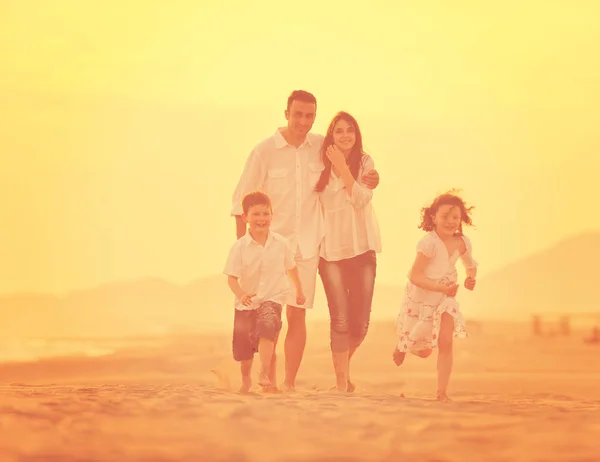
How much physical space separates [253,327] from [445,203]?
1820 mm

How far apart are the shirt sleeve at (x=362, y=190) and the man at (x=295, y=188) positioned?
60 mm

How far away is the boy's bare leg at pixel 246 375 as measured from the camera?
8.66 m

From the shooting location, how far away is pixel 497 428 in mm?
6910

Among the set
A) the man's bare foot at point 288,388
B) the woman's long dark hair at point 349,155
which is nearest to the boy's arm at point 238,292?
the man's bare foot at point 288,388

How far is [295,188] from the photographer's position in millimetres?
9234

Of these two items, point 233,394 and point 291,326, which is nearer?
point 233,394

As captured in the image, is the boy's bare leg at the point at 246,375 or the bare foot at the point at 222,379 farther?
the bare foot at the point at 222,379

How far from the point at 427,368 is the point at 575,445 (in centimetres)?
1012

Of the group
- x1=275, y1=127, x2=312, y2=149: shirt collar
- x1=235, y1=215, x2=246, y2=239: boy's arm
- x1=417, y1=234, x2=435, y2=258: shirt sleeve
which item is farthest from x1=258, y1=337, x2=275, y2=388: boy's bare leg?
x1=275, y1=127, x2=312, y2=149: shirt collar

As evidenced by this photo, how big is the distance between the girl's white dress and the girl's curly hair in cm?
11

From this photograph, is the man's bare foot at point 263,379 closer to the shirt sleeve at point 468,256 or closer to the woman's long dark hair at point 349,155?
the woman's long dark hair at point 349,155

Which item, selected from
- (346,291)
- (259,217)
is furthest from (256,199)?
(346,291)

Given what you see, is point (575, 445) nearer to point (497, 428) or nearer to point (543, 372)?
point (497, 428)

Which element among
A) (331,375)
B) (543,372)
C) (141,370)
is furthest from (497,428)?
(141,370)
